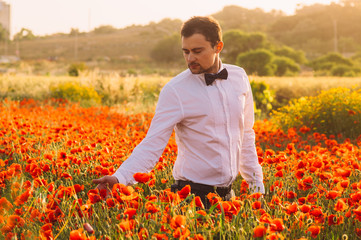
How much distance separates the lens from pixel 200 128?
243 centimetres

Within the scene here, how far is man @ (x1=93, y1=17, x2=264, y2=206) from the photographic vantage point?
2.33 metres

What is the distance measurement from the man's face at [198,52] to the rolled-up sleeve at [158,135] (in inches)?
8.3

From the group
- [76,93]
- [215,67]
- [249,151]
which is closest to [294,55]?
[76,93]

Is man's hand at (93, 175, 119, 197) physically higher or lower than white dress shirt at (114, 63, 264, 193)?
lower

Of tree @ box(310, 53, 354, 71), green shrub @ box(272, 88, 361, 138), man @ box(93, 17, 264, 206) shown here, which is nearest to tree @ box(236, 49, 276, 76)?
tree @ box(310, 53, 354, 71)

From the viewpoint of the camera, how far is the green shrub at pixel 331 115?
6.98m

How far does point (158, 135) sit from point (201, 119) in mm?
309

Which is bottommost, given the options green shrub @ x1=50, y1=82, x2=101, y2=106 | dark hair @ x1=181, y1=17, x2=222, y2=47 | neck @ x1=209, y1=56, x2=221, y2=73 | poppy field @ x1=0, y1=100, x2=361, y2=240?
green shrub @ x1=50, y1=82, x2=101, y2=106

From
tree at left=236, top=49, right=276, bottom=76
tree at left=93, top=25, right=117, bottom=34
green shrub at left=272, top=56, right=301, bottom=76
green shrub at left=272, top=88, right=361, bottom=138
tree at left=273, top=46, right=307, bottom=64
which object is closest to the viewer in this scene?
green shrub at left=272, top=88, right=361, bottom=138

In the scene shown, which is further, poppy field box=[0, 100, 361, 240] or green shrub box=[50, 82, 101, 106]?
green shrub box=[50, 82, 101, 106]

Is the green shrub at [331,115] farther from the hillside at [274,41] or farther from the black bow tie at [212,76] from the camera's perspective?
the hillside at [274,41]

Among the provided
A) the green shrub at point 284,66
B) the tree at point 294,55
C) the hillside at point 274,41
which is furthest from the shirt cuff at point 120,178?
the hillside at point 274,41

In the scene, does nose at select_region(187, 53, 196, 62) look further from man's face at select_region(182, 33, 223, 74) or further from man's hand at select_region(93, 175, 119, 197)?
man's hand at select_region(93, 175, 119, 197)

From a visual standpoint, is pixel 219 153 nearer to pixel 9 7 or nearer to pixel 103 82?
pixel 103 82
